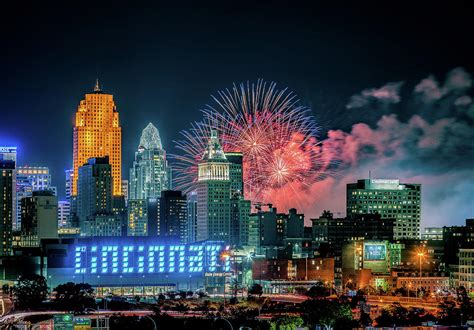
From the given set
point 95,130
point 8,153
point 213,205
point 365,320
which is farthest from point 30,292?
point 95,130

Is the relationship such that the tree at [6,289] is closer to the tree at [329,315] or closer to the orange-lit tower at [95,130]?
the tree at [329,315]

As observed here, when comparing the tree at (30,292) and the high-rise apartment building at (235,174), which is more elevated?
the high-rise apartment building at (235,174)

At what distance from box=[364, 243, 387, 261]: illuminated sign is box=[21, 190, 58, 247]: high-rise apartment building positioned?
47148 mm

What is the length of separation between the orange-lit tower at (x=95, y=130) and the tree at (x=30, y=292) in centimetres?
8894

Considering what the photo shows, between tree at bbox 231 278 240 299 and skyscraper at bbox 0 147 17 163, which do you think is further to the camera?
skyscraper at bbox 0 147 17 163

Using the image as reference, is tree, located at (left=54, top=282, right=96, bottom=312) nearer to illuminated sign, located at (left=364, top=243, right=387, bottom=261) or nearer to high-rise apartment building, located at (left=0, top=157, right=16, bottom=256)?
illuminated sign, located at (left=364, top=243, right=387, bottom=261)

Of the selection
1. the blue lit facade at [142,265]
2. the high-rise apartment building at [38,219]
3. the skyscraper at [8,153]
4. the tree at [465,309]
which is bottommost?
the tree at [465,309]

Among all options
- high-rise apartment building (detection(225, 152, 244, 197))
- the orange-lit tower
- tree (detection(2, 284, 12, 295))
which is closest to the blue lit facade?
tree (detection(2, 284, 12, 295))

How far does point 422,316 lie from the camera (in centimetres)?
7500

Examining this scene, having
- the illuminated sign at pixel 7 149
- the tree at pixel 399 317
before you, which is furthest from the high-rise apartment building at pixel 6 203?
the tree at pixel 399 317

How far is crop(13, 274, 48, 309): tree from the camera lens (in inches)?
3346

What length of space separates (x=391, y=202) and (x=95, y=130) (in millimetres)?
60456

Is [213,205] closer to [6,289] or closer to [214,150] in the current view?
[214,150]

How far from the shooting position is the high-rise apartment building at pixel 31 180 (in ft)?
607
